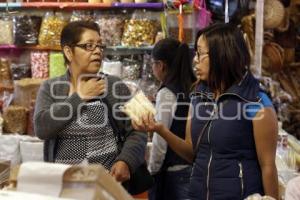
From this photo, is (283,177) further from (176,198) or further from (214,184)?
(214,184)

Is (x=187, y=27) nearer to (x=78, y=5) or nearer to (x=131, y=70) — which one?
(x=131, y=70)

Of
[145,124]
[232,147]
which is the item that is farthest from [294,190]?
[145,124]

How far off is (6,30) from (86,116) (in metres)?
2.59

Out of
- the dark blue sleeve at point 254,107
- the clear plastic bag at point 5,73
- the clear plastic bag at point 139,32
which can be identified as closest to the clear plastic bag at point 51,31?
the clear plastic bag at point 5,73

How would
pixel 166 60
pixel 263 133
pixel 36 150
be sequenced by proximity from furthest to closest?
1. pixel 36 150
2. pixel 166 60
3. pixel 263 133

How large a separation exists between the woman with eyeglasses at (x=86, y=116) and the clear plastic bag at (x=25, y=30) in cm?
225

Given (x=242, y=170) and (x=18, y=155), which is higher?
A: (x=242, y=170)

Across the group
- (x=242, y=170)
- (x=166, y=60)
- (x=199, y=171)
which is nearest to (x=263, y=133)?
(x=242, y=170)

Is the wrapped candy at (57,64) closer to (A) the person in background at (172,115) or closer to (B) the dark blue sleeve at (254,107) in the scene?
(A) the person in background at (172,115)

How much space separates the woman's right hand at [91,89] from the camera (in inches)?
80.6

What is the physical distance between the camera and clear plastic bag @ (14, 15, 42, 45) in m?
4.29

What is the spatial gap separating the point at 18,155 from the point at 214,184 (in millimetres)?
2634

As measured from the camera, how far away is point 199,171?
1.93 m

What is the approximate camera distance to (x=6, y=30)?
4.34 m
